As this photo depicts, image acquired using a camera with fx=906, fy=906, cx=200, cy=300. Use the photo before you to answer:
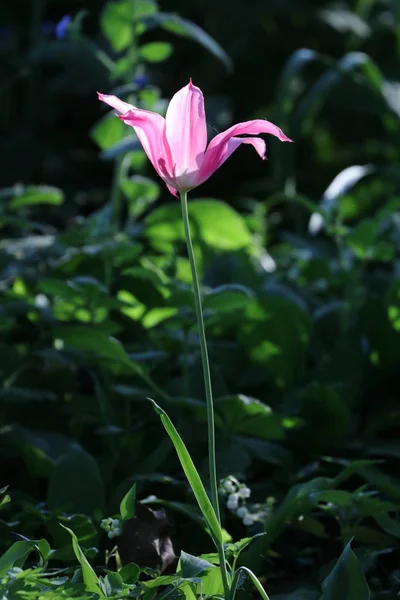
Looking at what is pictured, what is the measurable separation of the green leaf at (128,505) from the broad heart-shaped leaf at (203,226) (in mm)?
763

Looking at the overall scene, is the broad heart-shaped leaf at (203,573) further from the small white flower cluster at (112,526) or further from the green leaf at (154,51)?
the green leaf at (154,51)

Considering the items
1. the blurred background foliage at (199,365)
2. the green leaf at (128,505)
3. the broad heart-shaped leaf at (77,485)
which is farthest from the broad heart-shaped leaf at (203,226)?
the green leaf at (128,505)

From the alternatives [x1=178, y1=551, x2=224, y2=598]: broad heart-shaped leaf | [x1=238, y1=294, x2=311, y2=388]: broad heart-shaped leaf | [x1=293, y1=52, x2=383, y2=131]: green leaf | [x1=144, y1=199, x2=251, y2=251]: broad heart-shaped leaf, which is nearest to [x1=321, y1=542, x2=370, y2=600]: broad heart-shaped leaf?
[x1=178, y1=551, x2=224, y2=598]: broad heart-shaped leaf

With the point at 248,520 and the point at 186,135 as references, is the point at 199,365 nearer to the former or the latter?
the point at 248,520

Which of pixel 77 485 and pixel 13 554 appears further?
pixel 77 485

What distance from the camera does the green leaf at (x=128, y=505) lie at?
921 millimetres

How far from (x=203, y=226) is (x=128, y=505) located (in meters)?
0.90

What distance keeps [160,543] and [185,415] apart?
32cm

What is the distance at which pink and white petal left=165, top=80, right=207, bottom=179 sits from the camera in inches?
31.8

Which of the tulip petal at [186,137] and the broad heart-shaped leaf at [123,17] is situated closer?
the tulip petal at [186,137]

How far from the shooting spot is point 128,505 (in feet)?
3.11

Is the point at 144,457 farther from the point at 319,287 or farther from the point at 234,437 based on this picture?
the point at 319,287

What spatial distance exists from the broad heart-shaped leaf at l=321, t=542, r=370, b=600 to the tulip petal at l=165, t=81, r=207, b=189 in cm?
38

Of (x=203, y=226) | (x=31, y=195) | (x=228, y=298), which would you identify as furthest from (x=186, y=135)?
(x=203, y=226)
